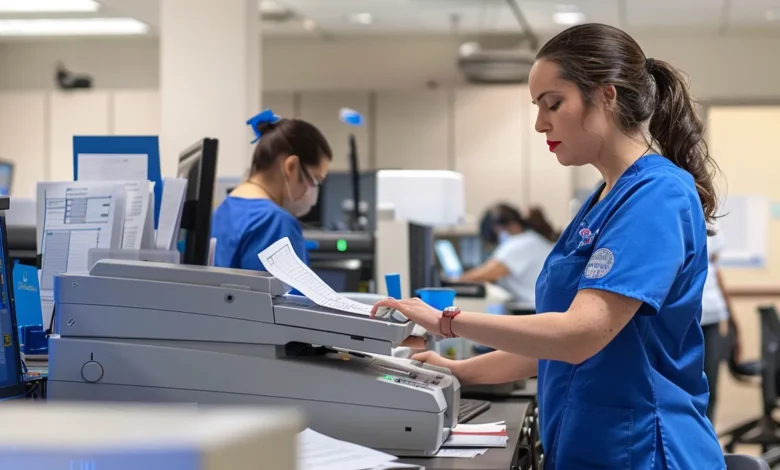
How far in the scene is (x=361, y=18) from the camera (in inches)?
262

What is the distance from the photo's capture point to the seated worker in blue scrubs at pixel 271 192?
2414 millimetres

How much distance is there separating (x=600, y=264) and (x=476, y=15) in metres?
5.45

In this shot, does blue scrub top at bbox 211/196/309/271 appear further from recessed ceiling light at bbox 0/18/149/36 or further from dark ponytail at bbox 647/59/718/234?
recessed ceiling light at bbox 0/18/149/36

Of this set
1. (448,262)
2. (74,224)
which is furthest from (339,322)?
(448,262)

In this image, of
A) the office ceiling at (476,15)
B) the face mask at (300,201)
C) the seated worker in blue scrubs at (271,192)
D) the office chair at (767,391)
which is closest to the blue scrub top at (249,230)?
the seated worker in blue scrubs at (271,192)

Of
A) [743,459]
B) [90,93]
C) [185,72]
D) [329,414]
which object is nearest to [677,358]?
[743,459]

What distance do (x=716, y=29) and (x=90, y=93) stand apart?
180 inches

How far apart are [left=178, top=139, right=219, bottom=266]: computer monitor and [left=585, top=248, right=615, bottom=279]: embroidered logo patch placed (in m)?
0.80

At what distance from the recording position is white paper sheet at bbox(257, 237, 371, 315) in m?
1.33

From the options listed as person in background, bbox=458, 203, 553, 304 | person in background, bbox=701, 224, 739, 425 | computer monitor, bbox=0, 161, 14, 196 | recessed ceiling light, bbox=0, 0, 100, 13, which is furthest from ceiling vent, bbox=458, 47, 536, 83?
computer monitor, bbox=0, 161, 14, 196

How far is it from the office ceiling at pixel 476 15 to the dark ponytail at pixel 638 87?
465 cm

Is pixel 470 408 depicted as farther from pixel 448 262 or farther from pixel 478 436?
pixel 448 262

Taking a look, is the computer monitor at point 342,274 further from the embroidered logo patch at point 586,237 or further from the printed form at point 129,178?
the embroidered logo patch at point 586,237

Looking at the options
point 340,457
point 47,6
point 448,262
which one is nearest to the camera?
point 340,457
